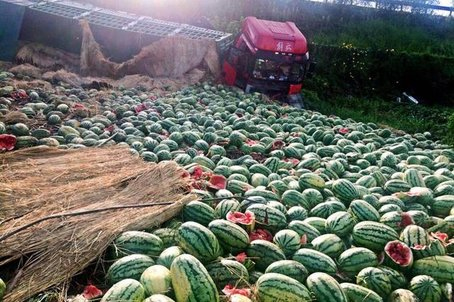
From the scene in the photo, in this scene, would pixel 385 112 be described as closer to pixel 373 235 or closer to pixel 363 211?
pixel 363 211

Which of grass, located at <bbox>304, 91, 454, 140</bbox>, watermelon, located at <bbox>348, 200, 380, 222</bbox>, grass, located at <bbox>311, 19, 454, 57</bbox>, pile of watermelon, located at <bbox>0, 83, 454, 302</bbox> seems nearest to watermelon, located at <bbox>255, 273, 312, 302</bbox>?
pile of watermelon, located at <bbox>0, 83, 454, 302</bbox>

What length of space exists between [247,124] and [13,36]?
6.88m

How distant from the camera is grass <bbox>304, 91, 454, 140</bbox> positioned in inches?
457

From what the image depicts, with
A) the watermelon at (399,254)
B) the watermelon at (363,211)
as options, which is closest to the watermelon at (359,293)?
the watermelon at (399,254)

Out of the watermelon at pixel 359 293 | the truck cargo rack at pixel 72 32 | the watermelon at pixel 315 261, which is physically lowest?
the watermelon at pixel 359 293

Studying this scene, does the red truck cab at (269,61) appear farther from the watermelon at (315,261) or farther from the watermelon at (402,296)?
the watermelon at (402,296)

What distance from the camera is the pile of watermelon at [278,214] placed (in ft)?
9.35

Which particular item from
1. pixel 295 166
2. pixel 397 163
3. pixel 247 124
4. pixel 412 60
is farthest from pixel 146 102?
pixel 412 60

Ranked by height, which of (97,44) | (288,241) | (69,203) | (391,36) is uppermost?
(391,36)

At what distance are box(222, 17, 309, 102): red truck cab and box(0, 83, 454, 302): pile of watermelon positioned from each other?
3.09 meters

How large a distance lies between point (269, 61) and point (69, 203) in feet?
25.9

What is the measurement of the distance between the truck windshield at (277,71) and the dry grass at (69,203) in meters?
6.19

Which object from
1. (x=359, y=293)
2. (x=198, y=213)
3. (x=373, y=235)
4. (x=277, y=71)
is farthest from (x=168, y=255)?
(x=277, y=71)

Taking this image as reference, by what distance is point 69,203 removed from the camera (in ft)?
11.3
